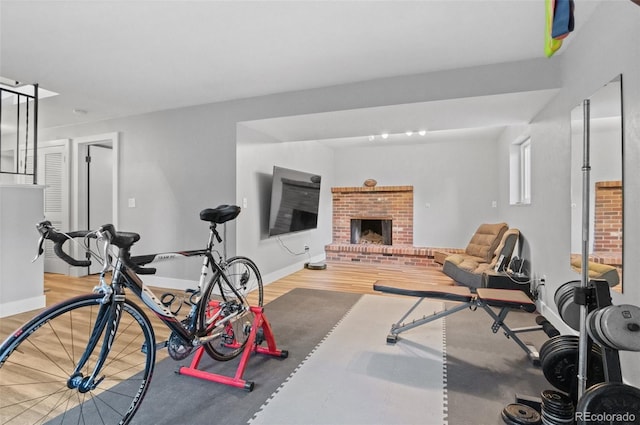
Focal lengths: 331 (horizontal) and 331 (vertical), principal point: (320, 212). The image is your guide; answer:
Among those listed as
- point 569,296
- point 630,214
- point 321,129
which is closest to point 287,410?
point 569,296

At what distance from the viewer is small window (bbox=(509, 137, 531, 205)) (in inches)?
188

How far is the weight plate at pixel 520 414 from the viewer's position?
1559 mm

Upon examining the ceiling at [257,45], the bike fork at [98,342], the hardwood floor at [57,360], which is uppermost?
the ceiling at [257,45]

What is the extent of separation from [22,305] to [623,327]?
15.1ft

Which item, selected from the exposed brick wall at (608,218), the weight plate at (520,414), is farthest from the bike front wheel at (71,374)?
the exposed brick wall at (608,218)

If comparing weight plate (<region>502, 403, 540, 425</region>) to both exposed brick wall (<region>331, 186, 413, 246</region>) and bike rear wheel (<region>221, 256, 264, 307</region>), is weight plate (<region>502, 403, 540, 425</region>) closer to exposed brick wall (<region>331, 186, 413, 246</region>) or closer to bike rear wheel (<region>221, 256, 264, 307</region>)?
bike rear wheel (<region>221, 256, 264, 307</region>)

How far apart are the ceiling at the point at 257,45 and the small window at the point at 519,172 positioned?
1295mm

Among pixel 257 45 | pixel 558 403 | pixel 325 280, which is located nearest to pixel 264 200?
pixel 325 280

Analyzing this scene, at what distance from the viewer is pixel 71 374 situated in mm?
1329

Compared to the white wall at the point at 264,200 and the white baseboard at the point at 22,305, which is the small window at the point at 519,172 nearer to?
the white wall at the point at 264,200

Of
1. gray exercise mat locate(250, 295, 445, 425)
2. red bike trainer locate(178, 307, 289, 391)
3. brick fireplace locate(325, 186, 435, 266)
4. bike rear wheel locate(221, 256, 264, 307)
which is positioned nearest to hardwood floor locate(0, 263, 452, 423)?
red bike trainer locate(178, 307, 289, 391)

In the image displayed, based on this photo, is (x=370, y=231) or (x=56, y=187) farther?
(x=370, y=231)

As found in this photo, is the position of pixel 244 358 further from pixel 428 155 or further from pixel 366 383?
pixel 428 155

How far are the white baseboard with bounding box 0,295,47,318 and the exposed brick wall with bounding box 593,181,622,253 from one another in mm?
4810
